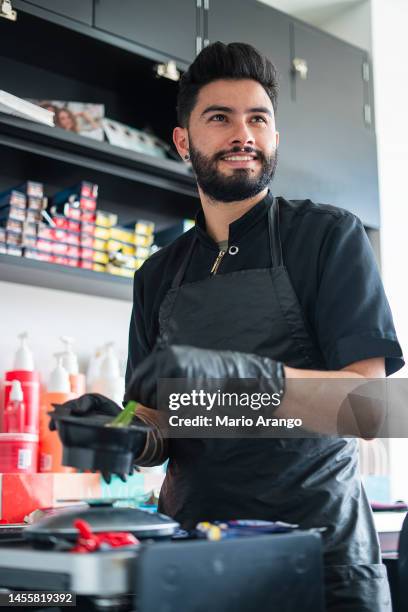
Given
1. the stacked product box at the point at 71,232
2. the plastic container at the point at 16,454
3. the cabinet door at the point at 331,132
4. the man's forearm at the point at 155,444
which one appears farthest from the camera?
the cabinet door at the point at 331,132

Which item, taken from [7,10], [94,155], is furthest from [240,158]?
[7,10]

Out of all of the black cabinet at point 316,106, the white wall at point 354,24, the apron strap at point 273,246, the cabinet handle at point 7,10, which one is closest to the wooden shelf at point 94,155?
the cabinet handle at point 7,10

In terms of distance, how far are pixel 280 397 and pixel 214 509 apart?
246 millimetres

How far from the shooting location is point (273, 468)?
1.36 m

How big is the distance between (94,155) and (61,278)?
1.31 feet

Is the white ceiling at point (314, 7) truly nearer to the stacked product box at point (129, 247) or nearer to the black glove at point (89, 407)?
the stacked product box at point (129, 247)

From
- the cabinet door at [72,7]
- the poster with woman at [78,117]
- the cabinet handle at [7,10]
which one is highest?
the cabinet door at [72,7]

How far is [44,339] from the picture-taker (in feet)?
8.87

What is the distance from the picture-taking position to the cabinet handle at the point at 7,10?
7.63 feet

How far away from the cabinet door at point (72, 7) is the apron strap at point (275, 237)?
1.21 m

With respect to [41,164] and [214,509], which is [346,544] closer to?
[214,509]

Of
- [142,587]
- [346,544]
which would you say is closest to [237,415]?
[346,544]

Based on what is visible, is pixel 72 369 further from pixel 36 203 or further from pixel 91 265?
pixel 36 203

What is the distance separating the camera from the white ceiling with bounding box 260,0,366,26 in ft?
11.2
